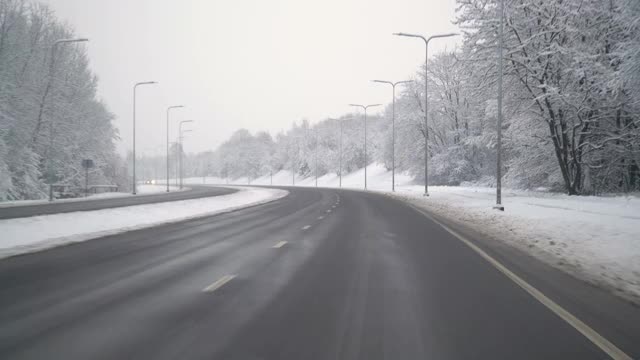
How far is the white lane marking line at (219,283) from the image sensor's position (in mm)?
6890

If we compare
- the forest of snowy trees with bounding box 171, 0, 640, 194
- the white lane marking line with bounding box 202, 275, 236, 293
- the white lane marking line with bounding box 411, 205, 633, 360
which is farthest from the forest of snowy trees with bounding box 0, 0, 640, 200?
the white lane marking line with bounding box 202, 275, 236, 293

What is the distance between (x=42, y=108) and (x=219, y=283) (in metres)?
39.3

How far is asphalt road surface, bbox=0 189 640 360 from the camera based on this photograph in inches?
178

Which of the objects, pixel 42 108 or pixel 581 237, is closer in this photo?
pixel 581 237

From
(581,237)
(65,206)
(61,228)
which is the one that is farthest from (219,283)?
(65,206)

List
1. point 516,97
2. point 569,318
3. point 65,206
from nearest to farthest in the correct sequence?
point 569,318 → point 65,206 → point 516,97

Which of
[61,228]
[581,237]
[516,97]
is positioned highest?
[516,97]

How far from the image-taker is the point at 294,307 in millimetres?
5914

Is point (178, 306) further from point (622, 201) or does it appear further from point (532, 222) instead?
point (622, 201)

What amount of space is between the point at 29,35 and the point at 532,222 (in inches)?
1684

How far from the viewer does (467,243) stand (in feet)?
39.6

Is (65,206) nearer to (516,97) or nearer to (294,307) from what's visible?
(294,307)

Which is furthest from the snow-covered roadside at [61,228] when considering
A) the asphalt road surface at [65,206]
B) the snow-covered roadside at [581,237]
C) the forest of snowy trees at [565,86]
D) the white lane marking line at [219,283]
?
the forest of snowy trees at [565,86]

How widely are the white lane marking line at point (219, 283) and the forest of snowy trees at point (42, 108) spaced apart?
30.4 m
